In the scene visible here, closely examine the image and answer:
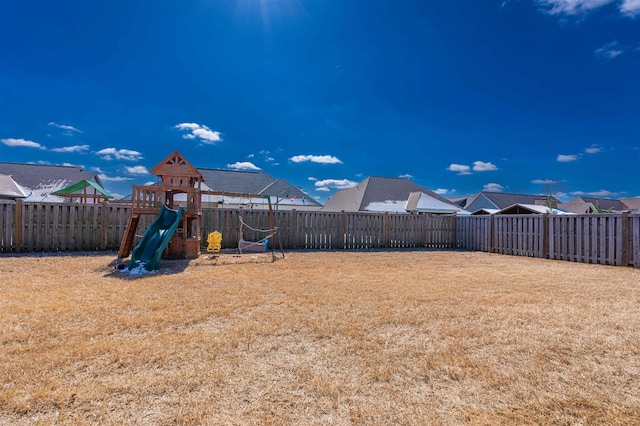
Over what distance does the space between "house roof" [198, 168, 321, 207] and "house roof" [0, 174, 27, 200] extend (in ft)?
41.0

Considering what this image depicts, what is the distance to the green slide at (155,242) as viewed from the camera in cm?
605

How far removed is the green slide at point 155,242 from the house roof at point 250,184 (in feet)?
55.7

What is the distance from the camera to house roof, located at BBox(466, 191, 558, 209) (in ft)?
117

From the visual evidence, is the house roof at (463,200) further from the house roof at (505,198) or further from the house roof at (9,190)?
the house roof at (9,190)

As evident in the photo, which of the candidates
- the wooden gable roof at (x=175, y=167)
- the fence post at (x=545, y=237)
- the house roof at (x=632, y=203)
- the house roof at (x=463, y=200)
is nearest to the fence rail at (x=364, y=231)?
the fence post at (x=545, y=237)

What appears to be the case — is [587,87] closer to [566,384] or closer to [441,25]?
[441,25]

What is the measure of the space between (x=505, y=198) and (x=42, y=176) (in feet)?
164

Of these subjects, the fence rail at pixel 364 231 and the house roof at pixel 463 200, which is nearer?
the fence rail at pixel 364 231

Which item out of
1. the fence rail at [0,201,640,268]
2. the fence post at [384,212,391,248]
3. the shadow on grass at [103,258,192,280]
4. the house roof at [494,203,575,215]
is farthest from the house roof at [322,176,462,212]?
the shadow on grass at [103,258,192,280]

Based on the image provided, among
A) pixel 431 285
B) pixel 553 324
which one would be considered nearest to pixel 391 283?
pixel 431 285

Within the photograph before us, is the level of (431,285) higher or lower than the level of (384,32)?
lower

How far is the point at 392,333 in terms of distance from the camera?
2832 mm

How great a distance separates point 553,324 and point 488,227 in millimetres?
9228

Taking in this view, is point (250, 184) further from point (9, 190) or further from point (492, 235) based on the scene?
point (492, 235)
